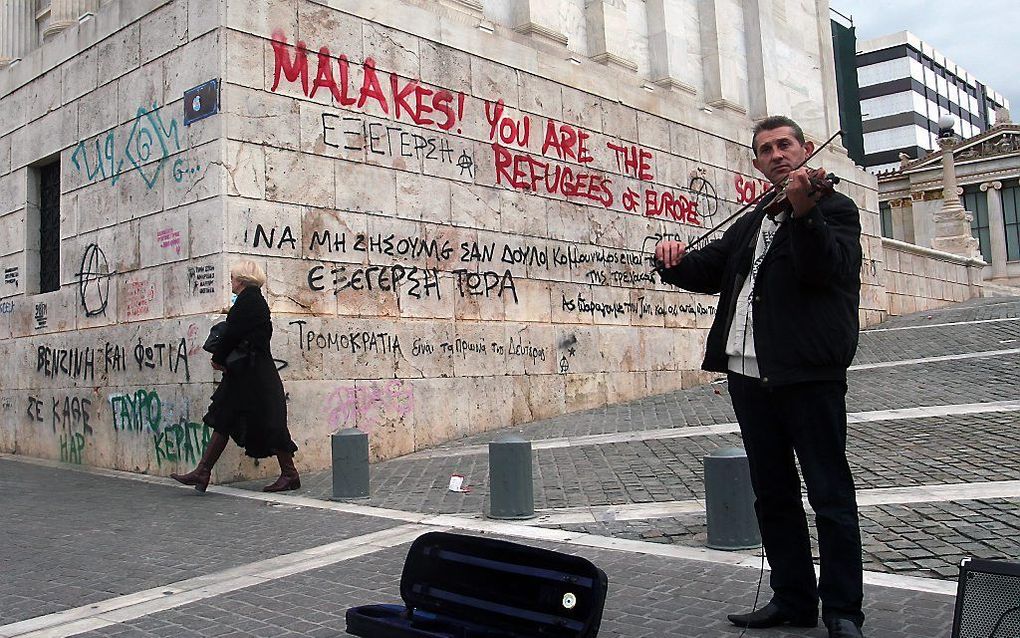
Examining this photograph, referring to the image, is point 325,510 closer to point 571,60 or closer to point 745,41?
point 571,60

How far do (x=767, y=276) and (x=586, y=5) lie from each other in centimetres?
1271

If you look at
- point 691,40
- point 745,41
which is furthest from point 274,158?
point 745,41

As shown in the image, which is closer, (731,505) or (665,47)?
(731,505)

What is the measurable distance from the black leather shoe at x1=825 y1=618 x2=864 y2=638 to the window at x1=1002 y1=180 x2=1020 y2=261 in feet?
149

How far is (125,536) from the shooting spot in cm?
609

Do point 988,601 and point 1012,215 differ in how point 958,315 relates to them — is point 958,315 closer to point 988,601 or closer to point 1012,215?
point 988,601

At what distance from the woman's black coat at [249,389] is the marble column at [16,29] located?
855cm

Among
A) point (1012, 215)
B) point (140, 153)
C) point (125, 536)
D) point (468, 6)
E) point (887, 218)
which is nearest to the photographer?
point (125, 536)

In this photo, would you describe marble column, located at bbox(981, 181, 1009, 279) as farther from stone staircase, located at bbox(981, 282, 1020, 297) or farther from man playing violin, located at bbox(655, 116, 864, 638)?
man playing violin, located at bbox(655, 116, 864, 638)

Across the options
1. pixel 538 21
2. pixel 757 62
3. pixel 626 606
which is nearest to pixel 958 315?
pixel 757 62

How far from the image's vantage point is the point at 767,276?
3549mm

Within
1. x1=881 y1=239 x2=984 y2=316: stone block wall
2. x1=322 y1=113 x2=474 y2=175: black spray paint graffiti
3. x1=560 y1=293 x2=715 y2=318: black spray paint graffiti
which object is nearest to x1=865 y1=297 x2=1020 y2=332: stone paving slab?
x1=881 y1=239 x2=984 y2=316: stone block wall

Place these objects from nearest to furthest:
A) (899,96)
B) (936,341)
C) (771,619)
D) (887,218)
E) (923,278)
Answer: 1. (771,619)
2. (936,341)
3. (923,278)
4. (887,218)
5. (899,96)

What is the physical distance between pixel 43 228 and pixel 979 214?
43085 mm
